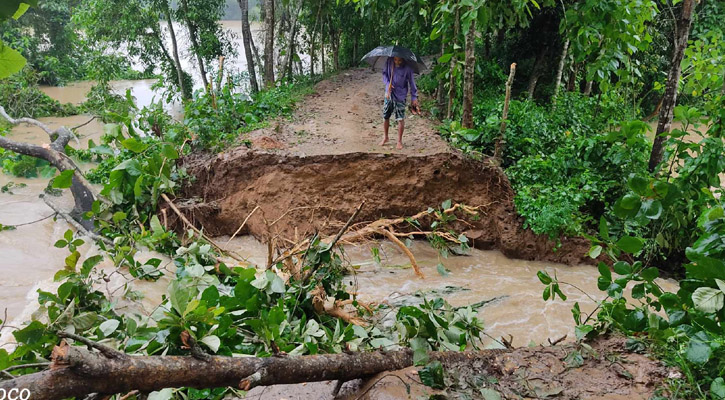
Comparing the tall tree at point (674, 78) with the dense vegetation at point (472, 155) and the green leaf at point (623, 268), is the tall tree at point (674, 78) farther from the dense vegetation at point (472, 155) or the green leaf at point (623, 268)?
the green leaf at point (623, 268)

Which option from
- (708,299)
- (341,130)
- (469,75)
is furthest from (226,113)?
(708,299)

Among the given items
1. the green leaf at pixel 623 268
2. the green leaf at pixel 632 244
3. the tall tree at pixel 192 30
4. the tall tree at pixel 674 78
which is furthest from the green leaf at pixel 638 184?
the tall tree at pixel 192 30

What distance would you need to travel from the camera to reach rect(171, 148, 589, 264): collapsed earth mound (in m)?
7.05

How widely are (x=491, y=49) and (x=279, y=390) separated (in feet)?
31.8

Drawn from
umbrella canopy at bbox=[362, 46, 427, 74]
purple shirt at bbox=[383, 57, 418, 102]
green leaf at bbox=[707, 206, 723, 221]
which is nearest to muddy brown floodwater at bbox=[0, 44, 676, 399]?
purple shirt at bbox=[383, 57, 418, 102]

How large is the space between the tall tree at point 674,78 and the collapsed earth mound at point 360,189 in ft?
7.05

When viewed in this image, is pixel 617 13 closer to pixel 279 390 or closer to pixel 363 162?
pixel 363 162

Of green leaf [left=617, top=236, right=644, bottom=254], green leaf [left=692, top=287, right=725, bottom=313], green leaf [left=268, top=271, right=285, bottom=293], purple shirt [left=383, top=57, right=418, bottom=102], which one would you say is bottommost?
green leaf [left=268, top=271, right=285, bottom=293]

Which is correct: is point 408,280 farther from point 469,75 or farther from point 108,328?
point 108,328

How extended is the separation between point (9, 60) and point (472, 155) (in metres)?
6.80

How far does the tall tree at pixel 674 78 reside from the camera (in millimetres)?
6113

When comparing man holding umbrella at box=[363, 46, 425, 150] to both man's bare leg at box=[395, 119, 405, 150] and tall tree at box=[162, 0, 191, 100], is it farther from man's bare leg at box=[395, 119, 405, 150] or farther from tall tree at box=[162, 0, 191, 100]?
tall tree at box=[162, 0, 191, 100]

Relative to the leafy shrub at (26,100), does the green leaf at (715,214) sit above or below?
below

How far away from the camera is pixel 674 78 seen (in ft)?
21.1
